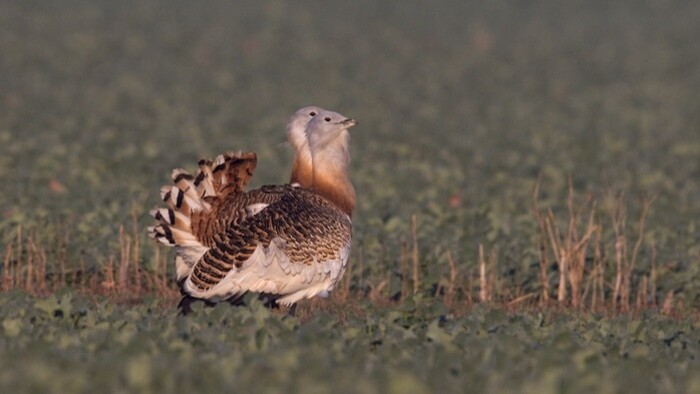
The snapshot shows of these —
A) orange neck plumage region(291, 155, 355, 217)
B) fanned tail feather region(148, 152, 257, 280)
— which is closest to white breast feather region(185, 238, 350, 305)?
fanned tail feather region(148, 152, 257, 280)

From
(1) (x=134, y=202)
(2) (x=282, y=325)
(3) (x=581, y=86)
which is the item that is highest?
(3) (x=581, y=86)

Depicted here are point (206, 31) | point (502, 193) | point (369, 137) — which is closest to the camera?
point (502, 193)

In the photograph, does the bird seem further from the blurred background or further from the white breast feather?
the blurred background

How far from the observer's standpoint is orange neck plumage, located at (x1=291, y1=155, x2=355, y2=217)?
27.6ft

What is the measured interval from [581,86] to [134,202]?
1452 cm

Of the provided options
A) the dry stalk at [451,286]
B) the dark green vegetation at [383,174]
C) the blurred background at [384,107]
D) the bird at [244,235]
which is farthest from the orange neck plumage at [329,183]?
the blurred background at [384,107]

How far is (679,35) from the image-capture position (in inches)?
1278

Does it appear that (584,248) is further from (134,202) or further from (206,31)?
(206,31)

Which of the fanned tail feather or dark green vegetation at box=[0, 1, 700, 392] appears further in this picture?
the fanned tail feather

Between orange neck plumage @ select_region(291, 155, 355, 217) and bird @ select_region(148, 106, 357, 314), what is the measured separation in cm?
22

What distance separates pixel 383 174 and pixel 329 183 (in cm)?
647

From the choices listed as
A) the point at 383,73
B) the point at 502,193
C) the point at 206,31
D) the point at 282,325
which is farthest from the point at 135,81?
the point at 282,325

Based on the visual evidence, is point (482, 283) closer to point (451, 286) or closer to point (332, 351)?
point (451, 286)

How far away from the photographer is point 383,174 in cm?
1491
